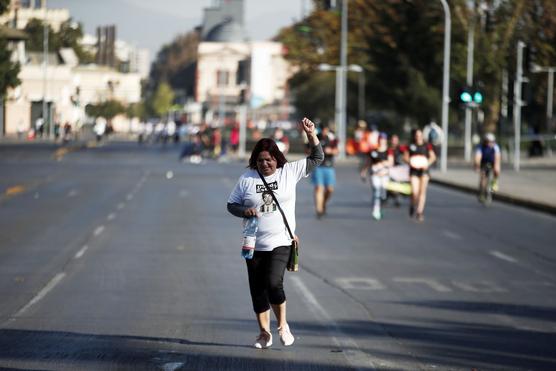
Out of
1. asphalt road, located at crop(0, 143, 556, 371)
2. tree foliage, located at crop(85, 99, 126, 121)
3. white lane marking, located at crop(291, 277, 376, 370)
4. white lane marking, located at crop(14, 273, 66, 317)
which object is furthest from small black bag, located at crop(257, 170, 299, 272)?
tree foliage, located at crop(85, 99, 126, 121)

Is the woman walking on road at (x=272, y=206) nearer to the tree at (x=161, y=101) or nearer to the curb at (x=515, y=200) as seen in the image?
the curb at (x=515, y=200)

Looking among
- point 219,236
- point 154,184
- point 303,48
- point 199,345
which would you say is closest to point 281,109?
point 303,48

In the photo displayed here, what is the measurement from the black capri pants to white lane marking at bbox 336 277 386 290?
16.1 ft

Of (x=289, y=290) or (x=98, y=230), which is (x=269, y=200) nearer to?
(x=289, y=290)

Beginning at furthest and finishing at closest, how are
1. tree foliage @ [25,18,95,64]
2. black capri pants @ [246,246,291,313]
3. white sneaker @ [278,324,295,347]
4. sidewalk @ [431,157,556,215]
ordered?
tree foliage @ [25,18,95,64] → sidewalk @ [431,157,556,215] → white sneaker @ [278,324,295,347] → black capri pants @ [246,246,291,313]

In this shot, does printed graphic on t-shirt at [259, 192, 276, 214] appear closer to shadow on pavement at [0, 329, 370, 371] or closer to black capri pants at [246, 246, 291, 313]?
black capri pants at [246, 246, 291, 313]

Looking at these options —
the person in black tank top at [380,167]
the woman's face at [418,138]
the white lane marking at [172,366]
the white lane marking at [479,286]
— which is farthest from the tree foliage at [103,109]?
the white lane marking at [172,366]

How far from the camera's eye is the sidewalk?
3247 cm

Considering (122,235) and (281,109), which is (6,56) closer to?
(122,235)

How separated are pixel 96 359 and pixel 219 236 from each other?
12590 mm

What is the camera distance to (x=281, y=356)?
33.8ft

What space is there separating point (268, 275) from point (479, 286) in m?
5.84

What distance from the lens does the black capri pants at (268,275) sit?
1038cm

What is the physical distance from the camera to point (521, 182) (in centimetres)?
4138
